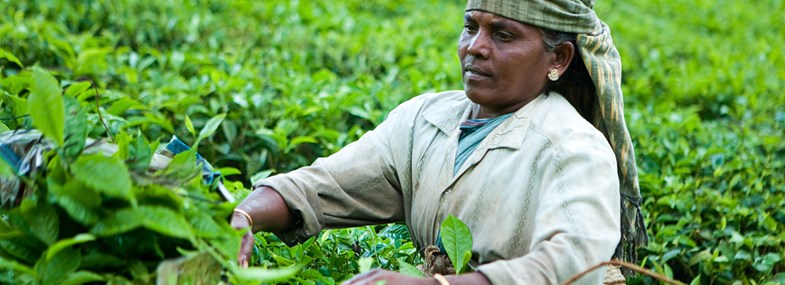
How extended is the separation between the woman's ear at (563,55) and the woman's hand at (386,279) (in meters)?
0.80

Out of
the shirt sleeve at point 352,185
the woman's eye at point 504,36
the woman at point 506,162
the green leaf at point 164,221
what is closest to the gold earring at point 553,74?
the woman at point 506,162

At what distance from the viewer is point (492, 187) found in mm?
2375

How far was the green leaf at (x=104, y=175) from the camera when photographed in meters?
1.70

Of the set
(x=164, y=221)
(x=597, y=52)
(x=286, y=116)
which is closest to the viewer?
(x=164, y=221)

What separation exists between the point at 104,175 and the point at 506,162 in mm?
1042

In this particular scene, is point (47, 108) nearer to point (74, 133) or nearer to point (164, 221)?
point (74, 133)

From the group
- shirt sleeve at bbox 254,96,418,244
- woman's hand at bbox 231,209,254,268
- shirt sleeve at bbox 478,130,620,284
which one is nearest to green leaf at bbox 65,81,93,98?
shirt sleeve at bbox 254,96,418,244

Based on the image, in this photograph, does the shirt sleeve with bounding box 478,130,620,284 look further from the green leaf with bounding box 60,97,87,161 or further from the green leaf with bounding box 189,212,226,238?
the green leaf with bounding box 60,97,87,161

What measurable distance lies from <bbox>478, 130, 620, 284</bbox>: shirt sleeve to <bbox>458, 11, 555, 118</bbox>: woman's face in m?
0.25

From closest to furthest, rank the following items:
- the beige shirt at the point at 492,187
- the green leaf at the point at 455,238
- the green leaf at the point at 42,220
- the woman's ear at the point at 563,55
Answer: the green leaf at the point at 42,220 < the beige shirt at the point at 492,187 < the green leaf at the point at 455,238 < the woman's ear at the point at 563,55

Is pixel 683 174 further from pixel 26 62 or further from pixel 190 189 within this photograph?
pixel 26 62

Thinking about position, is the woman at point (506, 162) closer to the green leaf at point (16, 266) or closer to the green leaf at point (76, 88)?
the green leaf at point (16, 266)

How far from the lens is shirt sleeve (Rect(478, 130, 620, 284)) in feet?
6.70

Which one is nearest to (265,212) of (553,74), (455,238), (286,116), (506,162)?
(455,238)
